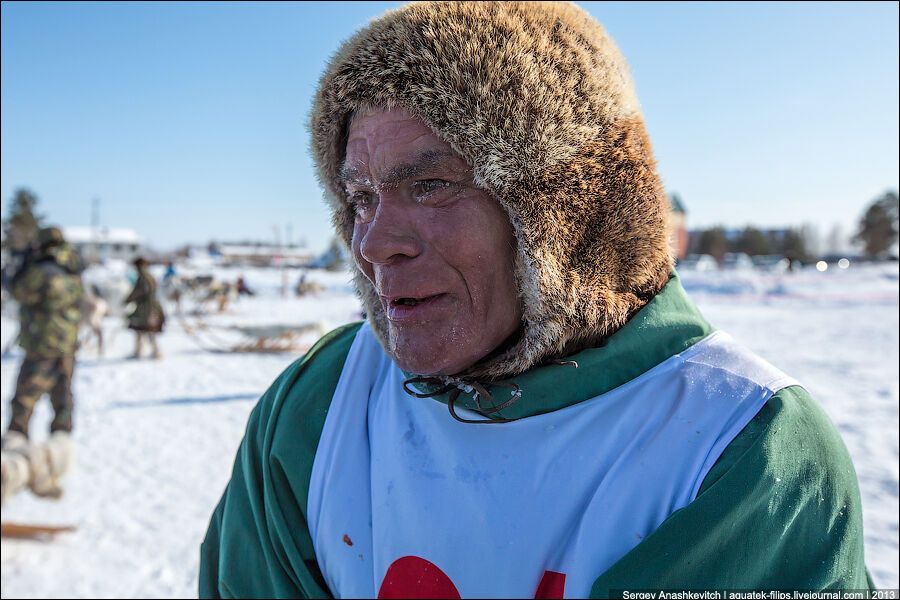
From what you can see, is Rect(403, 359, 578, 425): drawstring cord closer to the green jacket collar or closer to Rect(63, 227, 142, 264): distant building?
the green jacket collar

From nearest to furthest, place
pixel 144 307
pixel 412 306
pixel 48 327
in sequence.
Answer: pixel 412 306 < pixel 48 327 < pixel 144 307

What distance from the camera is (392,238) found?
126 cm

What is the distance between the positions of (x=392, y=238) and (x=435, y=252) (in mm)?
103

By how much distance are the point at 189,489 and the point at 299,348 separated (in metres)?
6.65

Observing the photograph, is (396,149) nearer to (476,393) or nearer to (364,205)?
(364,205)

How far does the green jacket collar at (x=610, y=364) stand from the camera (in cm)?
120

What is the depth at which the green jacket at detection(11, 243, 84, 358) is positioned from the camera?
16.7 feet

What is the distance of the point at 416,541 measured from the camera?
1286 millimetres

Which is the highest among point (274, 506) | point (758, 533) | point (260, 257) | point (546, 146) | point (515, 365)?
point (260, 257)

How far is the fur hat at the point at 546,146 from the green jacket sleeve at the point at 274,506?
1.57 ft

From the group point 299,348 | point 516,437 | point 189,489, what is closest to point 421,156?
point 516,437

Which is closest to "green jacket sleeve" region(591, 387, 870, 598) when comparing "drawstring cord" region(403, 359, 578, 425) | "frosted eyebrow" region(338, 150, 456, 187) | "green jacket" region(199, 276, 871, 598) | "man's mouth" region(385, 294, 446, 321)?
"green jacket" region(199, 276, 871, 598)

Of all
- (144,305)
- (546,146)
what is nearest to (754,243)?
(144,305)

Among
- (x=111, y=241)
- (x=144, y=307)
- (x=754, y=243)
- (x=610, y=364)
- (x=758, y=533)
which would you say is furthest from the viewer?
(x=111, y=241)
